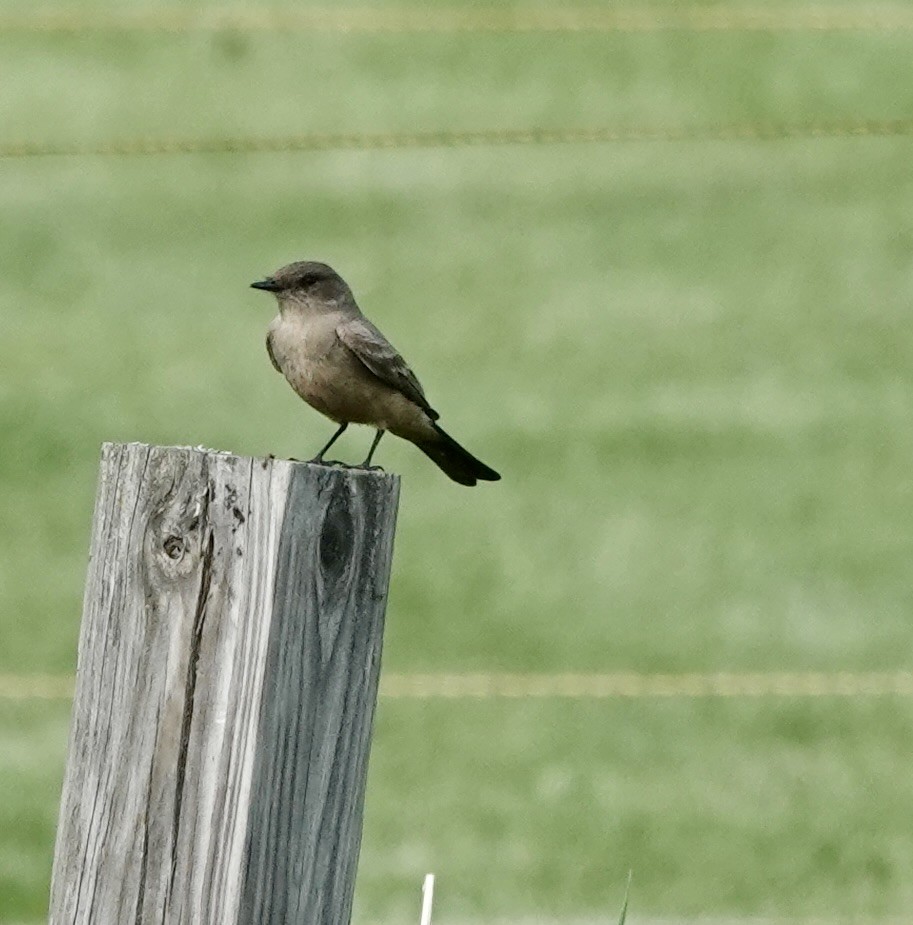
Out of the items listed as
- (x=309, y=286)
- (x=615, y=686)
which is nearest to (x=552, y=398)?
(x=615, y=686)

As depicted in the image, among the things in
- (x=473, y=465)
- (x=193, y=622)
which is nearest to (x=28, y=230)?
(x=473, y=465)

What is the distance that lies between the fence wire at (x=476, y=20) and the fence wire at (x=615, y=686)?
21.7 feet

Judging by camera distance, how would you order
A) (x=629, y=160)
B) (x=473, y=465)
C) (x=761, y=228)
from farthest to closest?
(x=629, y=160), (x=761, y=228), (x=473, y=465)

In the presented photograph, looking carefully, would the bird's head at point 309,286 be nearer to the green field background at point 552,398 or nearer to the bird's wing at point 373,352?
the bird's wing at point 373,352

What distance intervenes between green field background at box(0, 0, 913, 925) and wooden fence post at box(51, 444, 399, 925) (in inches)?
141

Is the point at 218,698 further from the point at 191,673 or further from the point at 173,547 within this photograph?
the point at 173,547

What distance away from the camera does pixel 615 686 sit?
769 centimetres

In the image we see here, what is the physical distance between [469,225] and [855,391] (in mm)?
2844

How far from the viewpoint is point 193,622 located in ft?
9.02

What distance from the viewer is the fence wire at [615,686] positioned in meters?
7.54

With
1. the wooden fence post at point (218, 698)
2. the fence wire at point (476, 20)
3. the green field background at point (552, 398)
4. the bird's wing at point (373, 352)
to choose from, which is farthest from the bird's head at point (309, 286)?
the fence wire at point (476, 20)

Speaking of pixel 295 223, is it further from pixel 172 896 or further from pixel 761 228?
pixel 172 896

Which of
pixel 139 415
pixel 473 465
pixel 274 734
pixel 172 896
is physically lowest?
pixel 172 896

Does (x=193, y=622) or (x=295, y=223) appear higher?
(x=295, y=223)
